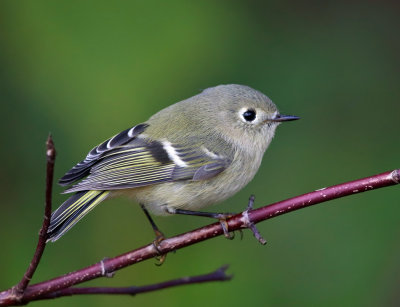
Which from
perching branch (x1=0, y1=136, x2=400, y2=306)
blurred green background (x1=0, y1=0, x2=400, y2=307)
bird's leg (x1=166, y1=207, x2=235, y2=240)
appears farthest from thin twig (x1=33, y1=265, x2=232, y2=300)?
blurred green background (x1=0, y1=0, x2=400, y2=307)

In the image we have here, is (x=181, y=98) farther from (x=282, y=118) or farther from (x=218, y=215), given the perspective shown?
(x=218, y=215)

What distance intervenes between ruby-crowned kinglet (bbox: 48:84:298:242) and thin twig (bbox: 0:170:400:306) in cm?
27

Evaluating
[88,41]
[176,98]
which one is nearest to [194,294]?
[176,98]

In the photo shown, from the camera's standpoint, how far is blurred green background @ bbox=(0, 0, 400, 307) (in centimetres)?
233

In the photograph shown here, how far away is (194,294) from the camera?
235cm

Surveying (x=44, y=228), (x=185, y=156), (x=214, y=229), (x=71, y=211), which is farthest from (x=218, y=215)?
(x=44, y=228)

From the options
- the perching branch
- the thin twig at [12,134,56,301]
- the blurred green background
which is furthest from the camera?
the blurred green background

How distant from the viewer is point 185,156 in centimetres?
221

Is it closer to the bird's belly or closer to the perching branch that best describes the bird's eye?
the bird's belly

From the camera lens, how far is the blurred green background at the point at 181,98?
2.33m

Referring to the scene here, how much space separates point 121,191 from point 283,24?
106 cm

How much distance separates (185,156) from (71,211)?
0.46 m

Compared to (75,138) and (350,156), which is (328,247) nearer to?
(350,156)

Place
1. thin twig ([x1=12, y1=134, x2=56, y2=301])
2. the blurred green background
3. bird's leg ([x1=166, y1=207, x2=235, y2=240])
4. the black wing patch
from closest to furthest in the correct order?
thin twig ([x1=12, y1=134, x2=56, y2=301]) → bird's leg ([x1=166, y1=207, x2=235, y2=240]) → the black wing patch → the blurred green background
